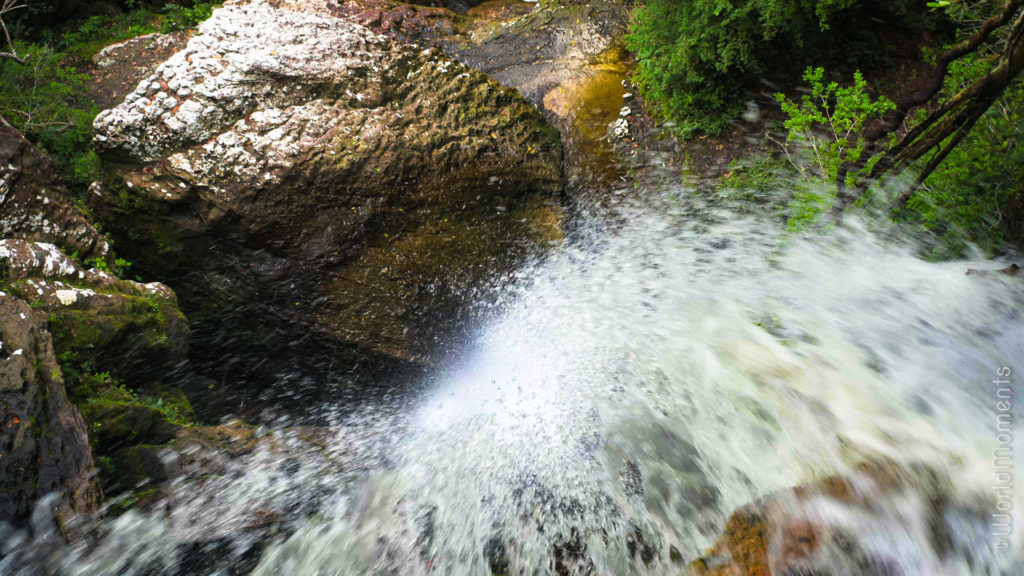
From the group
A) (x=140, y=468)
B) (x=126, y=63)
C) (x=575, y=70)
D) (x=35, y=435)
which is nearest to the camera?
(x=35, y=435)

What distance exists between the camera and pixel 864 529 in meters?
1.80

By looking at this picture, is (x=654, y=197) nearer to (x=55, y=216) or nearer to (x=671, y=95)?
(x=671, y=95)

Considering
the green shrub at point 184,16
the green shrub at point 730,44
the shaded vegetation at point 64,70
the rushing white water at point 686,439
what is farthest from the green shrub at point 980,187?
the green shrub at point 184,16

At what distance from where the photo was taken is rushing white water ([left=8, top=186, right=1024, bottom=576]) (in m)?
2.10

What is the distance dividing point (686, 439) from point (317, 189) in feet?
12.6

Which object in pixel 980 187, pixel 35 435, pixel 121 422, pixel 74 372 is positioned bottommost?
pixel 121 422

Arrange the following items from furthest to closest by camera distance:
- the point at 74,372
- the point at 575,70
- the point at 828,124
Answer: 1. the point at 575,70
2. the point at 828,124
3. the point at 74,372

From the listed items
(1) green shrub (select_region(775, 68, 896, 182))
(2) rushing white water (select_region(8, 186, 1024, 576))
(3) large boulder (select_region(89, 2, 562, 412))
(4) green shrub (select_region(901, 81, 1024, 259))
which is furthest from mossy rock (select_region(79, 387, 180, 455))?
(4) green shrub (select_region(901, 81, 1024, 259))

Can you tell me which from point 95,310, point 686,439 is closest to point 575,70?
point 686,439

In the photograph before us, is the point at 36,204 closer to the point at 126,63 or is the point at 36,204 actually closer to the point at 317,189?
the point at 317,189

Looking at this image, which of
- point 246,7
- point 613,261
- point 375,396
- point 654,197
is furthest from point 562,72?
point 375,396

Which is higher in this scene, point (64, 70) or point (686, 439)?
point (64, 70)

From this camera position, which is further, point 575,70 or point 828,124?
point 575,70

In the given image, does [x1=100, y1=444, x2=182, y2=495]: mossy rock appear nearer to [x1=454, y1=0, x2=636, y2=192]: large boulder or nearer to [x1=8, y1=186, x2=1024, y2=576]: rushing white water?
[x1=8, y1=186, x2=1024, y2=576]: rushing white water
